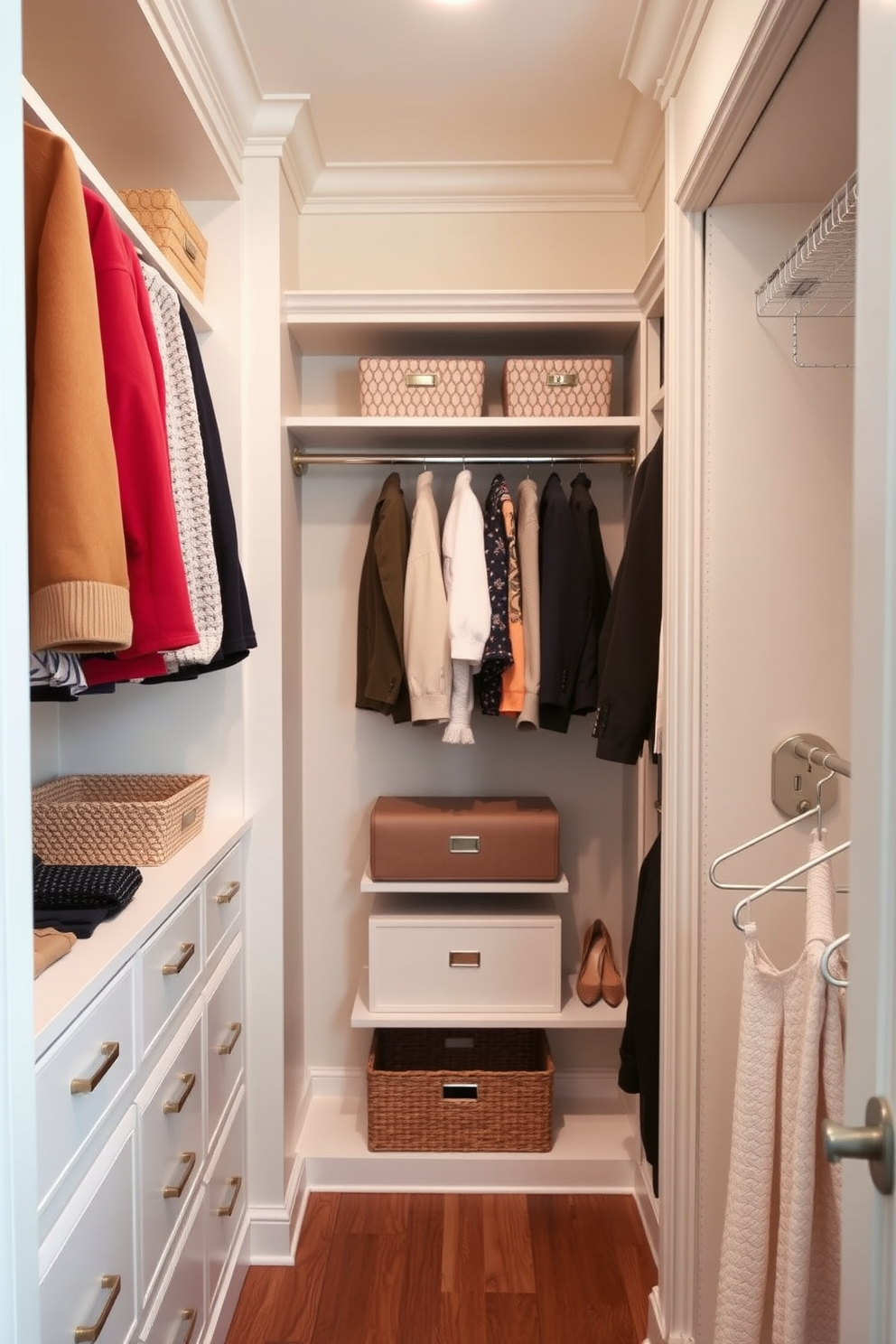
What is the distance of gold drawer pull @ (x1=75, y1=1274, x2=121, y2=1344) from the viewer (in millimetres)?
1135

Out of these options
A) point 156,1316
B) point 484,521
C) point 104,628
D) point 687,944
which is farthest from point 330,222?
point 156,1316

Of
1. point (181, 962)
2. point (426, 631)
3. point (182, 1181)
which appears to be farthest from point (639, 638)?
point (182, 1181)

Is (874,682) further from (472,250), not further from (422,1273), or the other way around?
(472,250)

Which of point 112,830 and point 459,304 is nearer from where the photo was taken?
point 112,830

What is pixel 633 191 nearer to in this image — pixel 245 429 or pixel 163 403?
pixel 245 429

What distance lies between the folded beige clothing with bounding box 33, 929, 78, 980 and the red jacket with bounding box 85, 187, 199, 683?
1.30ft

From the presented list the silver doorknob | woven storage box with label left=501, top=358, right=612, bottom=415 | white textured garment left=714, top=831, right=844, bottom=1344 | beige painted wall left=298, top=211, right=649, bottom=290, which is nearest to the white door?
the silver doorknob

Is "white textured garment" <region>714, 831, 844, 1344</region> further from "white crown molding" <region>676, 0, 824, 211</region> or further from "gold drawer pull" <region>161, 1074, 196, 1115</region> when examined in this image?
"white crown molding" <region>676, 0, 824, 211</region>

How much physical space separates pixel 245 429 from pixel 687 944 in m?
1.44

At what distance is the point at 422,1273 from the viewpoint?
81.4 inches

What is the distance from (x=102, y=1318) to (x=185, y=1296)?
1.61 ft

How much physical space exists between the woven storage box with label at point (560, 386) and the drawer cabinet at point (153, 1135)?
130 centimetres

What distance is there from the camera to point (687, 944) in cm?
168

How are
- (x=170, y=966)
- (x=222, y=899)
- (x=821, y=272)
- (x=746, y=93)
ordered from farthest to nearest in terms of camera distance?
(x=222, y=899), (x=170, y=966), (x=821, y=272), (x=746, y=93)
